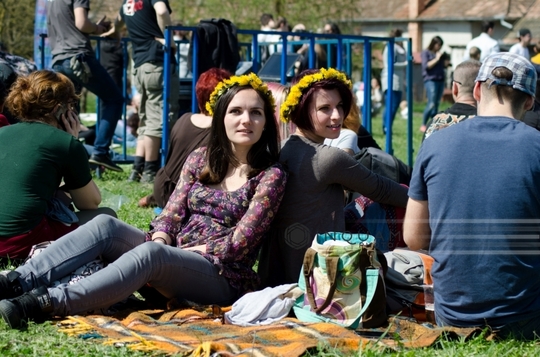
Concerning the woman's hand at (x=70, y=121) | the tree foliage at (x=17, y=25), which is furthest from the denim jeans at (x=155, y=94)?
the tree foliage at (x=17, y=25)

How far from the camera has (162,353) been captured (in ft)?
12.2

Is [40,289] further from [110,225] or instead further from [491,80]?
[491,80]

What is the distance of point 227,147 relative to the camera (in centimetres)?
471

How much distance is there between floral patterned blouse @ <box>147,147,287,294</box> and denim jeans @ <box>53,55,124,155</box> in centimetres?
474

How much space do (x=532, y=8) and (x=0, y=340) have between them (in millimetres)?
36772

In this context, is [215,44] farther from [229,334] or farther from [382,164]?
[229,334]

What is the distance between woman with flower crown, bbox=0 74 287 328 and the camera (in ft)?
13.7

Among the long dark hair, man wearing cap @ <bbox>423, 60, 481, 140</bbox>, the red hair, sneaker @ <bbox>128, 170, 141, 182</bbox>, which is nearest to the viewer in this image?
the long dark hair

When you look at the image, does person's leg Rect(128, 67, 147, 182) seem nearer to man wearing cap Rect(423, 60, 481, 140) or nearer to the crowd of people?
the crowd of people

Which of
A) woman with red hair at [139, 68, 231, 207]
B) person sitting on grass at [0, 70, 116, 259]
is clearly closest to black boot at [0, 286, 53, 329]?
person sitting on grass at [0, 70, 116, 259]

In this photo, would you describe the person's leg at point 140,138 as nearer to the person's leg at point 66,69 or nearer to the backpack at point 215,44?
the person's leg at point 66,69

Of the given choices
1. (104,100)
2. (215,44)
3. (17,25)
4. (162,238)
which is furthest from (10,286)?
(17,25)

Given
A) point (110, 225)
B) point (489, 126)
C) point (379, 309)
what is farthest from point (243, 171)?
point (489, 126)

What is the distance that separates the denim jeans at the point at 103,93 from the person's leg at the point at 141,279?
507 cm
